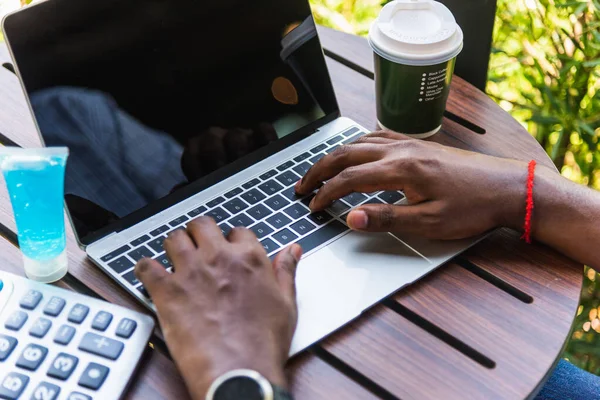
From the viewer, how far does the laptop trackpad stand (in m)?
0.69

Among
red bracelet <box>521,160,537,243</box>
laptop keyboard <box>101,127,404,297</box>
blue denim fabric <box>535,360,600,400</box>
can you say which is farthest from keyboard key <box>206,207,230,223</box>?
blue denim fabric <box>535,360,600,400</box>

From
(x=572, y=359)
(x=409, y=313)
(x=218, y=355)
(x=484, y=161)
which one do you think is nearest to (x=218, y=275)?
(x=218, y=355)

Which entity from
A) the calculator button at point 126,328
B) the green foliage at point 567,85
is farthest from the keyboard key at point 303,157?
the green foliage at point 567,85

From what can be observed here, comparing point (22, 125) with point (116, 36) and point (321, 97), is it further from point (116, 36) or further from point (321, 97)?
point (321, 97)

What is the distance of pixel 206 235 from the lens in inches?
28.4

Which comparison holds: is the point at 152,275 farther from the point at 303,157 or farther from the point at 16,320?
the point at 303,157

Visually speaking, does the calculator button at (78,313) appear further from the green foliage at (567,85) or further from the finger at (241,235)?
the green foliage at (567,85)

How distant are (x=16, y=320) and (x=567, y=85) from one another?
1066 mm

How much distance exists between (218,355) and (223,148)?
0.31 metres

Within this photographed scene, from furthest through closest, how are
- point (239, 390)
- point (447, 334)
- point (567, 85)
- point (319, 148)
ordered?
point (567, 85) → point (319, 148) → point (447, 334) → point (239, 390)

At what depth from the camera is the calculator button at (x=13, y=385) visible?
0.61 m

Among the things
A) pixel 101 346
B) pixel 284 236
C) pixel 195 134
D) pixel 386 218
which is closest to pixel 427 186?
pixel 386 218

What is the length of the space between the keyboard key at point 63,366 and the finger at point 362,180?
313 millimetres

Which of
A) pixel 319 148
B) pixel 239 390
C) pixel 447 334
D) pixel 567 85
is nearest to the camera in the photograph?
pixel 239 390
